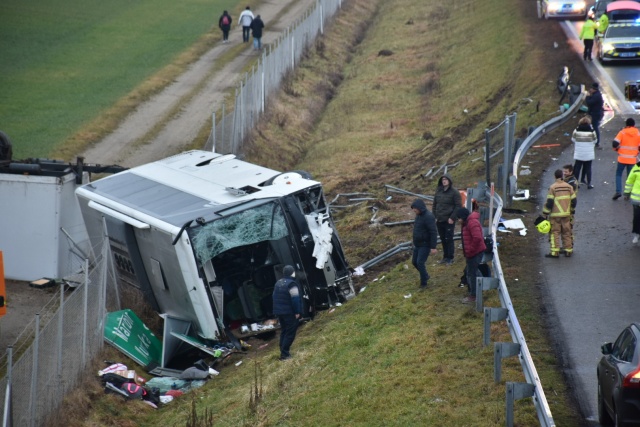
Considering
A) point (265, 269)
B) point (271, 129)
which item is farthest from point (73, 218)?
point (271, 129)

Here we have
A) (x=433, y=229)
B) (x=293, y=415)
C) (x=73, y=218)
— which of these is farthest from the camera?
(x=73, y=218)

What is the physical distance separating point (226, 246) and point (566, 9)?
3011 centimetres

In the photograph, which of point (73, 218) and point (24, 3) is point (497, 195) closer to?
point (73, 218)

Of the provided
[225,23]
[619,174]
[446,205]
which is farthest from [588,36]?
[225,23]

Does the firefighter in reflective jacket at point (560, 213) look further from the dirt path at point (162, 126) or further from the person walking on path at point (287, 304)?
the dirt path at point (162, 126)

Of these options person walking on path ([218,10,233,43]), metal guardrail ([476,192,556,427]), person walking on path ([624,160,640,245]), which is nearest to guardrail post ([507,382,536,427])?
metal guardrail ([476,192,556,427])

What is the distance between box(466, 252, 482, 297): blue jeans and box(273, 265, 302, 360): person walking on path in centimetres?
272

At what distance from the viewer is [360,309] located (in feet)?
58.4

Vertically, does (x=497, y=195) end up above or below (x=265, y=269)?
above

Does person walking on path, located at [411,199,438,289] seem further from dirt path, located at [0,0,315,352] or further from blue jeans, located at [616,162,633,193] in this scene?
dirt path, located at [0,0,315,352]

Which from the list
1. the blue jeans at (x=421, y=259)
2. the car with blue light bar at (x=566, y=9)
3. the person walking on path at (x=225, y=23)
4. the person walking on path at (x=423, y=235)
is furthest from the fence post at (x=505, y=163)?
the person walking on path at (x=225, y=23)

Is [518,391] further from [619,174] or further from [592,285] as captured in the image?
[619,174]

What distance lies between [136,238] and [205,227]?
2.38 meters

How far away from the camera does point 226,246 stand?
17.8 meters
